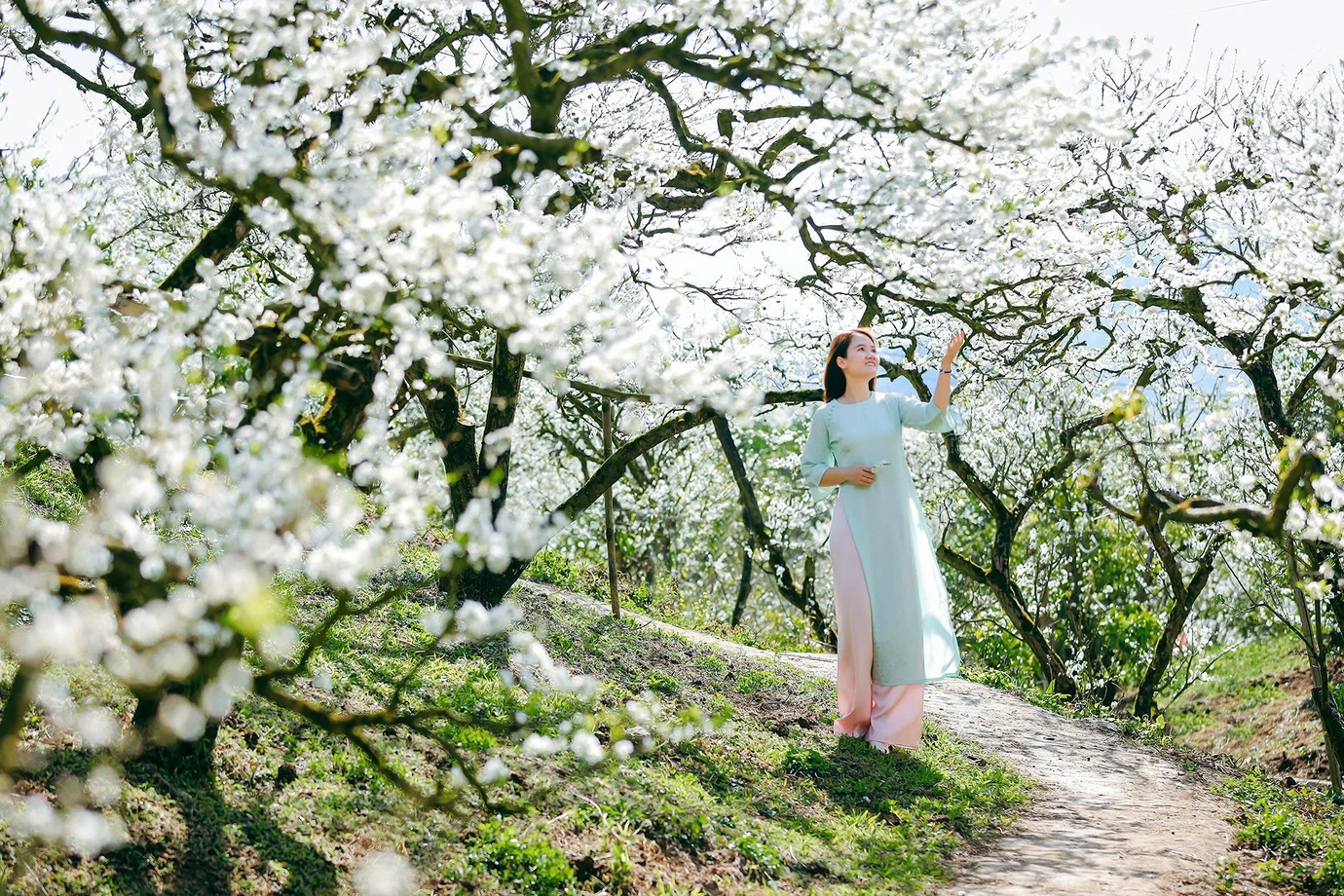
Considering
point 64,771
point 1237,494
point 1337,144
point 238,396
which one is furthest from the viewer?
point 1237,494

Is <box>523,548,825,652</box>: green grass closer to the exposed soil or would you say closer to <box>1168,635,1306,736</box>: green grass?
the exposed soil

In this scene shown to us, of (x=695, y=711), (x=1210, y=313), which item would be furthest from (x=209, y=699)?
(x=1210, y=313)

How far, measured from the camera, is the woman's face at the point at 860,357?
6484 mm

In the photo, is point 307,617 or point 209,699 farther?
point 307,617

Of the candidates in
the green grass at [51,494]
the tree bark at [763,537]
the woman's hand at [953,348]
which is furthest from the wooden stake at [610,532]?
the green grass at [51,494]

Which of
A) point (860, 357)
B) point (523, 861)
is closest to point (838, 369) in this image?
point (860, 357)

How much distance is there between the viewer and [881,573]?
627 cm

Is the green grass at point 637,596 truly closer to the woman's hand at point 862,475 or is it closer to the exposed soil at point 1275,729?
the woman's hand at point 862,475

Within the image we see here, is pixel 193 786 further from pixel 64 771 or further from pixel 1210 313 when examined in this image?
pixel 1210 313

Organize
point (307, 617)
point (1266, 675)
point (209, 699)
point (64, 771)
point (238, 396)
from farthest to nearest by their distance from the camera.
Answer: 1. point (1266, 675)
2. point (307, 617)
3. point (64, 771)
4. point (238, 396)
5. point (209, 699)

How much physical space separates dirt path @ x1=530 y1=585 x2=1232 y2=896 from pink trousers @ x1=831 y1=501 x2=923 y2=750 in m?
0.82

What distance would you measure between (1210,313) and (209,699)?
792 centimetres

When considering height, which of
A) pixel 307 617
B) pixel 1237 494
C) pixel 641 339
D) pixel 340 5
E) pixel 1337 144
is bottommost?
pixel 307 617

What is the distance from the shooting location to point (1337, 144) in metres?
7.85
